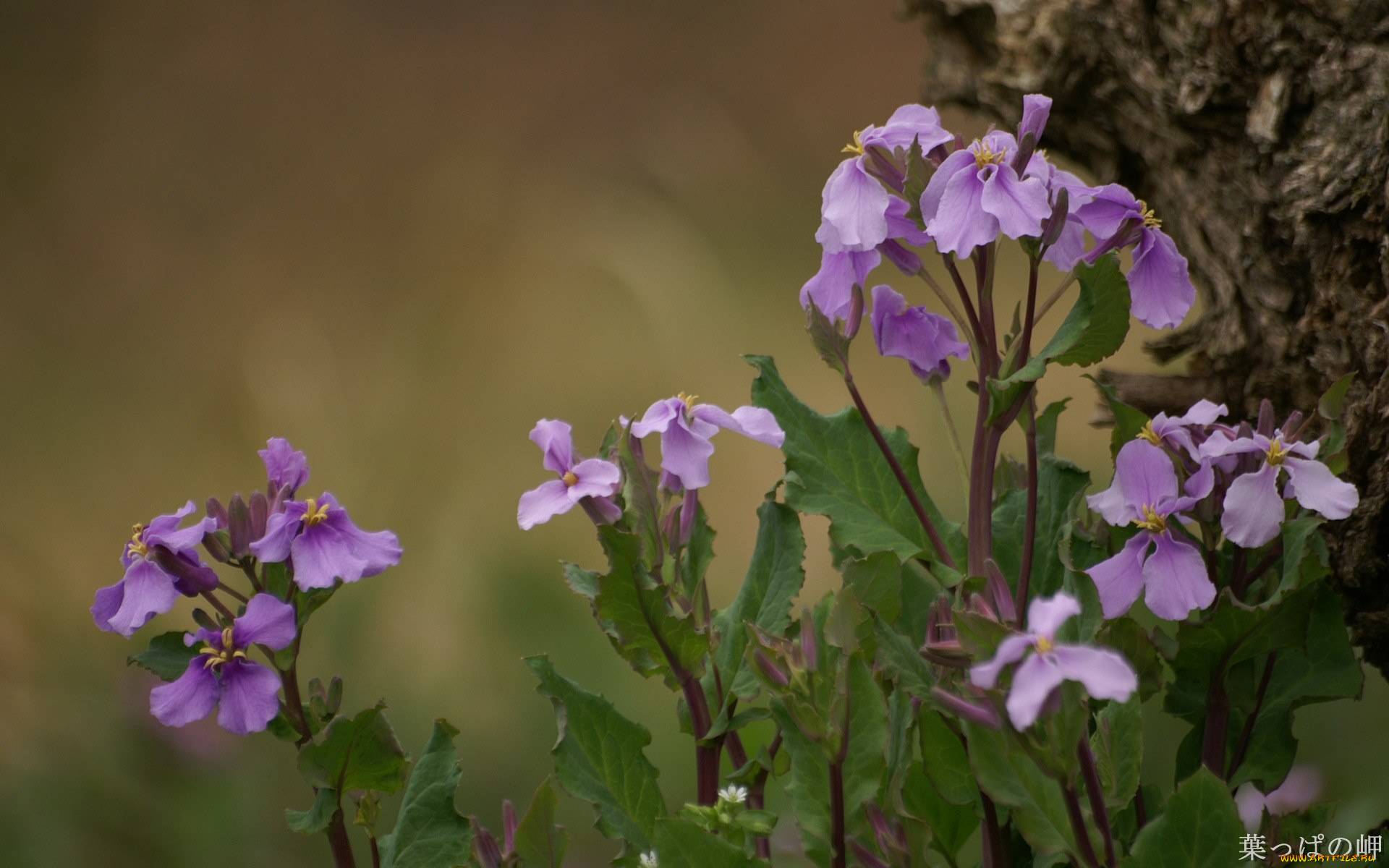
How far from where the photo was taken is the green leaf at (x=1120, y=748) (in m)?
0.59

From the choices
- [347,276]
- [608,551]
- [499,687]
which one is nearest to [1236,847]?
[608,551]

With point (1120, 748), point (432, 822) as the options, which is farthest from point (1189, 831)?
point (432, 822)

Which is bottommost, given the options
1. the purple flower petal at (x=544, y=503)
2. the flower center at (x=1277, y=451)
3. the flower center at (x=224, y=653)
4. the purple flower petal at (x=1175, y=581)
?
the purple flower petal at (x=1175, y=581)

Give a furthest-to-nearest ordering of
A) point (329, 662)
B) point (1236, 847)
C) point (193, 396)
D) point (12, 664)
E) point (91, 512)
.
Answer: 1. point (193, 396)
2. point (91, 512)
3. point (329, 662)
4. point (12, 664)
5. point (1236, 847)

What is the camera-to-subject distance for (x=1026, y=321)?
2.04 feet

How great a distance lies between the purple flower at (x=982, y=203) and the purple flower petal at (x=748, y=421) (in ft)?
0.44

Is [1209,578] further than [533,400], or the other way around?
[533,400]

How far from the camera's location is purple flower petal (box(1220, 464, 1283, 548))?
615mm

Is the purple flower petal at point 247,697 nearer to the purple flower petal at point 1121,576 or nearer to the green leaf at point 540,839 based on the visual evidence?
the green leaf at point 540,839

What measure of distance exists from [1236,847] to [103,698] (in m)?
1.50

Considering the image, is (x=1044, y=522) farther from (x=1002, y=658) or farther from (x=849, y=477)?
(x=1002, y=658)

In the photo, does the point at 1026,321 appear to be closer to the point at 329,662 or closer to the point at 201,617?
the point at 201,617

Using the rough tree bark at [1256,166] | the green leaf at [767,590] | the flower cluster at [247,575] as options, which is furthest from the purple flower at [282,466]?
the rough tree bark at [1256,166]

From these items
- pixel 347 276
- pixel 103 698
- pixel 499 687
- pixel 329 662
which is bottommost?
pixel 499 687
